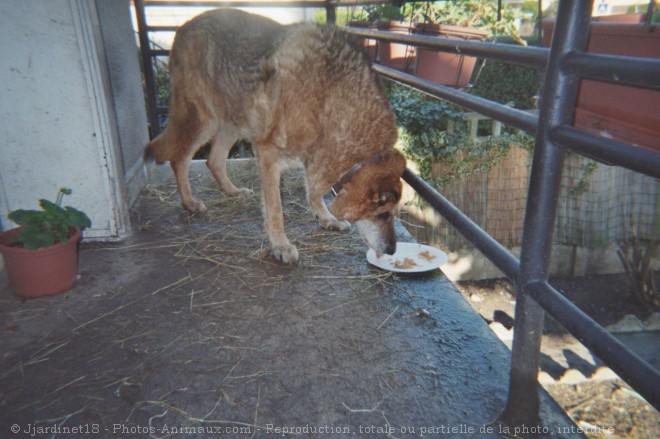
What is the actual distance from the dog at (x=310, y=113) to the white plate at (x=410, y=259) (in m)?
0.10

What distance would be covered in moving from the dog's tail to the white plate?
2.10 metres

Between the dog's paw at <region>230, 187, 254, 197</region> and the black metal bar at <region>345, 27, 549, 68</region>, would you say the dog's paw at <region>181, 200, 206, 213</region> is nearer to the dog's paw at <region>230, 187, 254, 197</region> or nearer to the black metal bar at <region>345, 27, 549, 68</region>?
the dog's paw at <region>230, 187, 254, 197</region>

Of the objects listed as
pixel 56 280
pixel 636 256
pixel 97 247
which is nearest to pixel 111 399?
pixel 56 280

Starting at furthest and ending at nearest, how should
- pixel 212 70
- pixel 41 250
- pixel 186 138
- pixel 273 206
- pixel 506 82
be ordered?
pixel 506 82, pixel 186 138, pixel 212 70, pixel 273 206, pixel 41 250

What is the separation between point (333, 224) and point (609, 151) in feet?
7.85

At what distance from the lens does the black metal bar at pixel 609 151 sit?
3.04 ft

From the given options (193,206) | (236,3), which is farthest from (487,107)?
(236,3)

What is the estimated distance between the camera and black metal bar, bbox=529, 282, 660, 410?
0.93m

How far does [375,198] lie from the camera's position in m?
2.56

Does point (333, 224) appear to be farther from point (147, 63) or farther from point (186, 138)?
point (147, 63)

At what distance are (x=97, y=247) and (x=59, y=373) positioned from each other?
4.55 feet

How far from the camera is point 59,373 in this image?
184 centimetres

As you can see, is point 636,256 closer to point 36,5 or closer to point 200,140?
point 200,140

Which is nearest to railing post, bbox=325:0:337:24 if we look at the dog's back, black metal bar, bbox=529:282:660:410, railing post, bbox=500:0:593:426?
the dog's back
